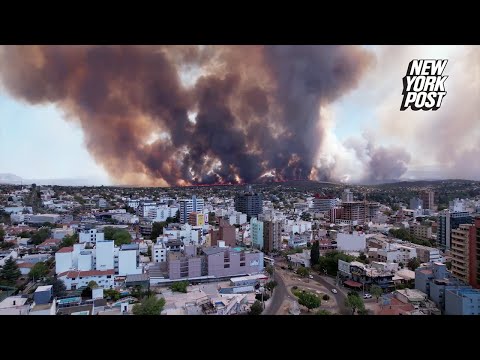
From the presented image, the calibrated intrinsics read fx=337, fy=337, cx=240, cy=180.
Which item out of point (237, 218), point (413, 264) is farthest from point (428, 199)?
point (237, 218)

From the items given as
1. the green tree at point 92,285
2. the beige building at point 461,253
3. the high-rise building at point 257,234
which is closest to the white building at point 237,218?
the high-rise building at point 257,234

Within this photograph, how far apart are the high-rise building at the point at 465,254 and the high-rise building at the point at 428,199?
16.6 ft

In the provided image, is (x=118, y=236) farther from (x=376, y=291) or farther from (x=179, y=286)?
(x=376, y=291)

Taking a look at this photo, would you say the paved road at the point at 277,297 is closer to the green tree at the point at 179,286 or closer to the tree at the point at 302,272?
the tree at the point at 302,272

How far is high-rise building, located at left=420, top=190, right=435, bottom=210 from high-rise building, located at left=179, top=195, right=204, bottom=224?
5864 millimetres

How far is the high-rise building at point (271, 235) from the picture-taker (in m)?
6.10

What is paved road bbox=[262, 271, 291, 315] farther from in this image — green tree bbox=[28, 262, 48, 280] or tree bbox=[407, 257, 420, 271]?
green tree bbox=[28, 262, 48, 280]

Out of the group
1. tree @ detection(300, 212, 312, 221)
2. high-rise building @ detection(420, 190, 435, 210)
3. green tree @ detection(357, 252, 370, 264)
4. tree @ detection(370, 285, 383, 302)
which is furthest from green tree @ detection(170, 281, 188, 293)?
high-rise building @ detection(420, 190, 435, 210)

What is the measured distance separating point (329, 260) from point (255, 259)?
1137mm

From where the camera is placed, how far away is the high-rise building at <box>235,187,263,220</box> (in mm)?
8039

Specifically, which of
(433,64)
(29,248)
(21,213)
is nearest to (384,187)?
(433,64)

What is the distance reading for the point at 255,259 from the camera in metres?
4.70

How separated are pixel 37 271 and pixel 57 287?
2.38ft

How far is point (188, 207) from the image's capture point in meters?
7.73
